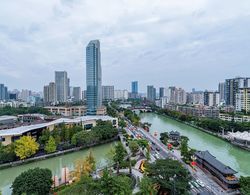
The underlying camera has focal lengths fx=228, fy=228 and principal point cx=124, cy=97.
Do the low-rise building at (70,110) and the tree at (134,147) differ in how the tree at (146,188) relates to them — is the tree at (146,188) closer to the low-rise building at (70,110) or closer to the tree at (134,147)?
the tree at (134,147)

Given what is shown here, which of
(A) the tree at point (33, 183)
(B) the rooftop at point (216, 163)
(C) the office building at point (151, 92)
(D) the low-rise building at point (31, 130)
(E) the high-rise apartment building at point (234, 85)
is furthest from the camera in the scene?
(C) the office building at point (151, 92)

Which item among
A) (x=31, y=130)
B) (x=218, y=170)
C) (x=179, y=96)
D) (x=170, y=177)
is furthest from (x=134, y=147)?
(x=179, y=96)

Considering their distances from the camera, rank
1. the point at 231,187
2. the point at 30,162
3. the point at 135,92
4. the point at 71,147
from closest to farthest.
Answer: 1. the point at 231,187
2. the point at 30,162
3. the point at 71,147
4. the point at 135,92

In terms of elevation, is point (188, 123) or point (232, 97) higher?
point (232, 97)

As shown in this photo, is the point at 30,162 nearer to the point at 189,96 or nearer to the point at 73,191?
the point at 73,191

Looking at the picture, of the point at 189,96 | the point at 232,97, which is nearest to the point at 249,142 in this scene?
the point at 232,97

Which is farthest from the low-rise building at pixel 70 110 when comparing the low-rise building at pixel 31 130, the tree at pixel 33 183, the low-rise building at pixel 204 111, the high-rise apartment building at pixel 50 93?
the tree at pixel 33 183
